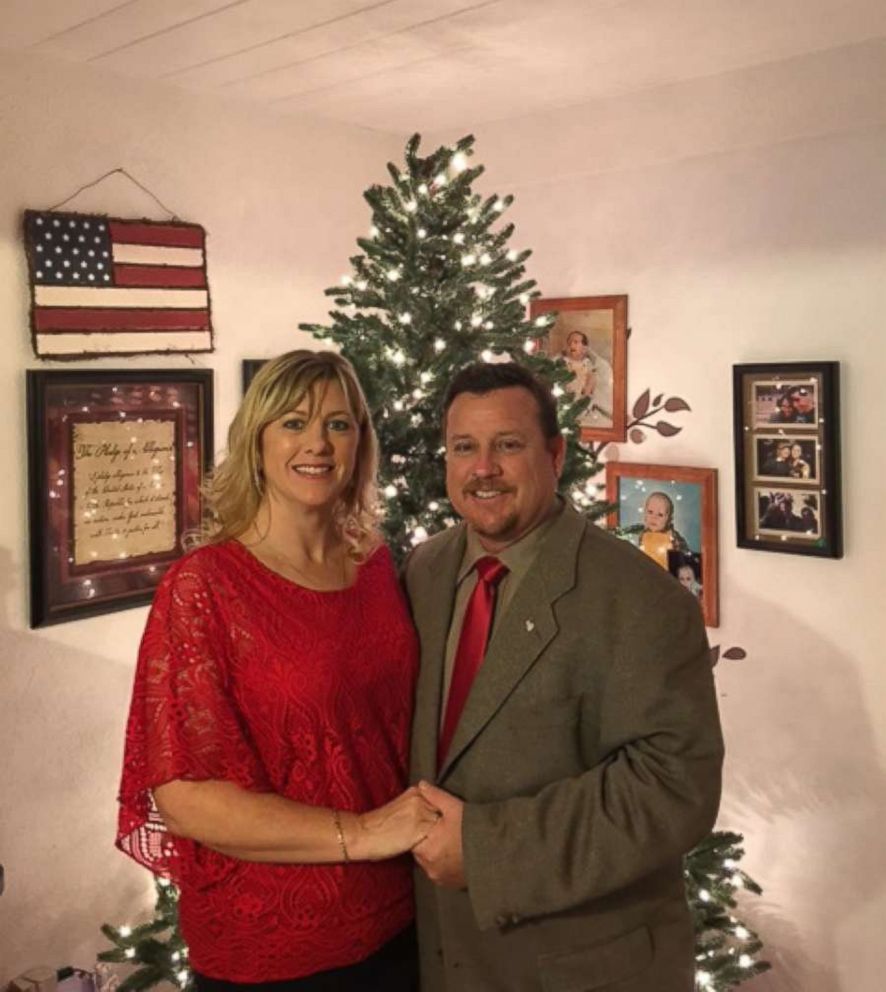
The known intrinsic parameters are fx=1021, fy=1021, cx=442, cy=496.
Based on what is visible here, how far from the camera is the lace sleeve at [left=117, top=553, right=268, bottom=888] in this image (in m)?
1.51

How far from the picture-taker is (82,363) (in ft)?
9.23

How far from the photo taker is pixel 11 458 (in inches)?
105

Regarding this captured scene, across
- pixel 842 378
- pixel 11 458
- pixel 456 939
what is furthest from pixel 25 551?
pixel 842 378

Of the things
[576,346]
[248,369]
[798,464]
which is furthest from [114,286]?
[798,464]

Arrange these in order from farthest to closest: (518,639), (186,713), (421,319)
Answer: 1. (421,319)
2. (518,639)
3. (186,713)

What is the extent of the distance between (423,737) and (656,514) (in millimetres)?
1830

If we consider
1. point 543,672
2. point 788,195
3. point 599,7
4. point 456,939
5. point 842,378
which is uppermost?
point 599,7

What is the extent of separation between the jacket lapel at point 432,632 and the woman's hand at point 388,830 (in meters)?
0.10

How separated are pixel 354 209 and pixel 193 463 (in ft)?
3.77

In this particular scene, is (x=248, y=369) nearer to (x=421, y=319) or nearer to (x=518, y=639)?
(x=421, y=319)

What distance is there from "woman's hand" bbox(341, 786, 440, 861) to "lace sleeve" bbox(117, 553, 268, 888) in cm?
16

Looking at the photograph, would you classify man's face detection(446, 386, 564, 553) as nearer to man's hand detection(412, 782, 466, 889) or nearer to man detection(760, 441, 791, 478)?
man's hand detection(412, 782, 466, 889)

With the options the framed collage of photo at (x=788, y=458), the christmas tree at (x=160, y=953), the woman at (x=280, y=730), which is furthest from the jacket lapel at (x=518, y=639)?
the framed collage of photo at (x=788, y=458)

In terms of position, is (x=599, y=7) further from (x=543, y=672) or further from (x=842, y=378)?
(x=543, y=672)
